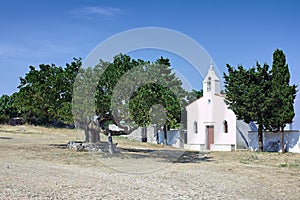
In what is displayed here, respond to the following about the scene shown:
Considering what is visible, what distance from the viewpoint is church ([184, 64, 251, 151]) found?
2992 centimetres

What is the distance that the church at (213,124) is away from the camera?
29.9 meters

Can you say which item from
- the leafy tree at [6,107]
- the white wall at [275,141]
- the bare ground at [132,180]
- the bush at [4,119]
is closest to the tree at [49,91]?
the bare ground at [132,180]

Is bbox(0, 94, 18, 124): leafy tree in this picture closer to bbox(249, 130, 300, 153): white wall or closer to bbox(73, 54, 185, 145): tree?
bbox(73, 54, 185, 145): tree

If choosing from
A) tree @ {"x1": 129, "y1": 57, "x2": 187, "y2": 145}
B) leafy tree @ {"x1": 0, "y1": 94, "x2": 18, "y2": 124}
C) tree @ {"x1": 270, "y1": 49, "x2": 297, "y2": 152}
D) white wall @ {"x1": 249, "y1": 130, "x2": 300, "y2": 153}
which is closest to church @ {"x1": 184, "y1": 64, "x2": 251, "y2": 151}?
white wall @ {"x1": 249, "y1": 130, "x2": 300, "y2": 153}

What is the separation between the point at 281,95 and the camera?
25547mm

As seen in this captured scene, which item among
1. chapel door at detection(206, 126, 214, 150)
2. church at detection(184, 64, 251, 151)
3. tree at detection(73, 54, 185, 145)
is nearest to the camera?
tree at detection(73, 54, 185, 145)

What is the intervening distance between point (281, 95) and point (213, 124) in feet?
24.1

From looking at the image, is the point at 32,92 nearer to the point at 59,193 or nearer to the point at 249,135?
the point at 59,193

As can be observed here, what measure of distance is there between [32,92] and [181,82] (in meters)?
9.57

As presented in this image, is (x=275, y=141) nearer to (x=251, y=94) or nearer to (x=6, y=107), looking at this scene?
(x=251, y=94)

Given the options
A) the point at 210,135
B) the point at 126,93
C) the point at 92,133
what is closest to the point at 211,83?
the point at 210,135

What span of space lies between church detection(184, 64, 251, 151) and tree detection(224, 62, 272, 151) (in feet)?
7.84

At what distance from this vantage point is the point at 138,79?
64.0ft

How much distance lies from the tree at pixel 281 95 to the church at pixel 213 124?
12.9 ft
